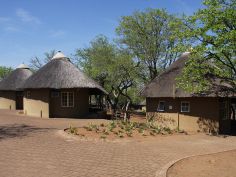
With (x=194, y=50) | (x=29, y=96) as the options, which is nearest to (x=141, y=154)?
(x=194, y=50)

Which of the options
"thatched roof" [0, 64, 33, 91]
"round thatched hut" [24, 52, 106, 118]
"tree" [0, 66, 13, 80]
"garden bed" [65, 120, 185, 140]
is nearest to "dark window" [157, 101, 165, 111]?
"garden bed" [65, 120, 185, 140]

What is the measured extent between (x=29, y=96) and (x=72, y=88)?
179 inches

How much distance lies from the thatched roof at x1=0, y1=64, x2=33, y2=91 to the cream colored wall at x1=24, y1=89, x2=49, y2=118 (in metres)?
7.76

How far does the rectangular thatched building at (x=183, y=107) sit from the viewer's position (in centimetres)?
2338

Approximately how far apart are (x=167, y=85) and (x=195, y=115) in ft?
10.5

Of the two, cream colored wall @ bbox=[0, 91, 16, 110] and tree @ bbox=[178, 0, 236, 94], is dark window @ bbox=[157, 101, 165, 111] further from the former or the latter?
cream colored wall @ bbox=[0, 91, 16, 110]

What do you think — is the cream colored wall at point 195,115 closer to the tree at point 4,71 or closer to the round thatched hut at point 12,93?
the round thatched hut at point 12,93

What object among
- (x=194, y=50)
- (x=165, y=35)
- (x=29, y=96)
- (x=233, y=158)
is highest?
(x=165, y=35)

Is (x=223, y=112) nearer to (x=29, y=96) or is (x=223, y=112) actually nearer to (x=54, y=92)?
(x=54, y=92)

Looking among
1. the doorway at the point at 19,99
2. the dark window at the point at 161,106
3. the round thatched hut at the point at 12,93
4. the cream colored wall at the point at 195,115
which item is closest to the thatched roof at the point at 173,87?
the cream colored wall at the point at 195,115

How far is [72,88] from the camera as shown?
28844 mm

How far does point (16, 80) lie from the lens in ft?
128

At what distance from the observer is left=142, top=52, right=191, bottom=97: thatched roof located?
81.0ft

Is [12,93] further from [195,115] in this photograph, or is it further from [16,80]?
[195,115]
